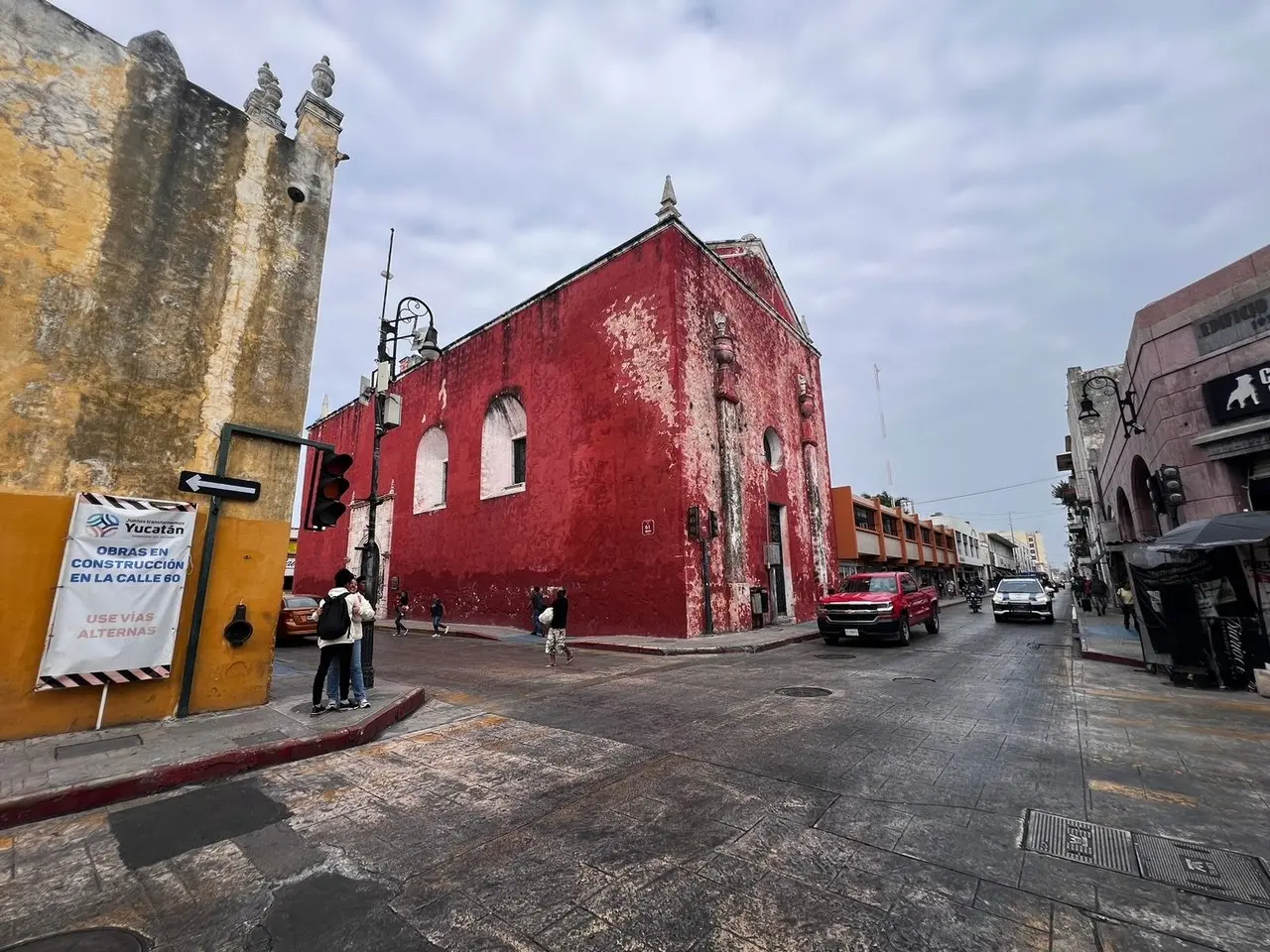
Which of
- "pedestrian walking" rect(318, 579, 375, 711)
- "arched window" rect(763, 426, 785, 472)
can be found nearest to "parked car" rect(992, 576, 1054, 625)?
"arched window" rect(763, 426, 785, 472)

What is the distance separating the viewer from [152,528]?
6.12 meters

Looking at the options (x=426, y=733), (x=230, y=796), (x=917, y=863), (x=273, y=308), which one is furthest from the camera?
(x=273, y=308)

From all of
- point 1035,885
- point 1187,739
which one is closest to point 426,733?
point 1035,885

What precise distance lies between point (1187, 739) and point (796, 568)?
623 inches

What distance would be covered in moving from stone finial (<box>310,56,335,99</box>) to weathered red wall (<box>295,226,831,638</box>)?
10213 millimetres

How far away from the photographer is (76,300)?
6.11m

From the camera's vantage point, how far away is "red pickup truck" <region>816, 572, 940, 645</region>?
13602 millimetres

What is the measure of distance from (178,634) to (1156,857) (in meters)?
8.94

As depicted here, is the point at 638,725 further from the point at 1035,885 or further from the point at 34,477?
the point at 34,477

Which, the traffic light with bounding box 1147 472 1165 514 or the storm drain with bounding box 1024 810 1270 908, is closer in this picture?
the storm drain with bounding box 1024 810 1270 908

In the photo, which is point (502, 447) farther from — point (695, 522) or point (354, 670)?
point (354, 670)

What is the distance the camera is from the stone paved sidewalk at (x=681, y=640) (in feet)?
43.0

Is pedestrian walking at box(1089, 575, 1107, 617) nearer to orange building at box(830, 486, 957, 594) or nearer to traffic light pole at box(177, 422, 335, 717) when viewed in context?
orange building at box(830, 486, 957, 594)

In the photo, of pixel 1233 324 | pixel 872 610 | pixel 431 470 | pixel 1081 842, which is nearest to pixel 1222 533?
pixel 1233 324
